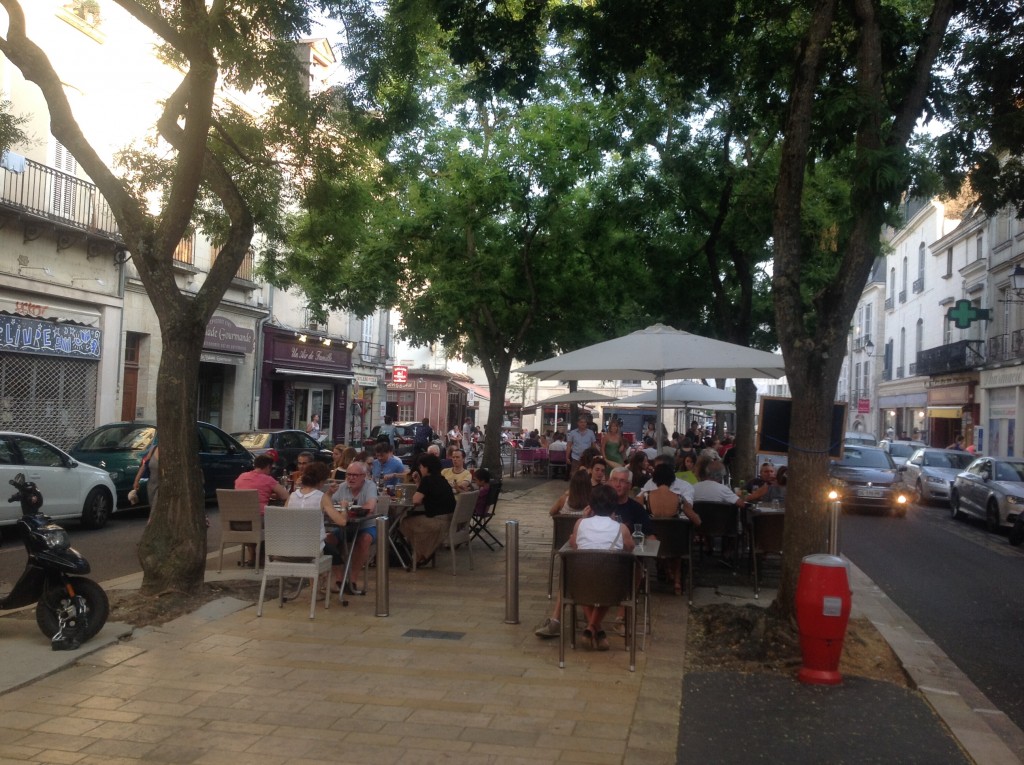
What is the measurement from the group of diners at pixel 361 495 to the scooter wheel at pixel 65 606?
1.97 metres

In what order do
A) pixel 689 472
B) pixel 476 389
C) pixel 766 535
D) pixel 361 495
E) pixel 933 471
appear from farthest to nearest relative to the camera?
pixel 476 389 → pixel 933 471 → pixel 689 472 → pixel 766 535 → pixel 361 495

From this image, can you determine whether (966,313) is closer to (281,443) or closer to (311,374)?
(311,374)

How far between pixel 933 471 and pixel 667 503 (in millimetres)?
17542

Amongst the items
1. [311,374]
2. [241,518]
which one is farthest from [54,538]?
[311,374]

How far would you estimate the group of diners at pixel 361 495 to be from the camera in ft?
29.0

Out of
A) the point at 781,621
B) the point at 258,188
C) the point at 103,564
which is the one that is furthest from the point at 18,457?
the point at 781,621

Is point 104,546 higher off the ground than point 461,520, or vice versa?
point 461,520

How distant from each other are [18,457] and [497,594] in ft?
23.9

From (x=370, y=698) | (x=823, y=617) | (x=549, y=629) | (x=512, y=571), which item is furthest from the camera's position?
(x=512, y=571)

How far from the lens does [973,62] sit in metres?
11.0

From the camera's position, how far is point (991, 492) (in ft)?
61.0

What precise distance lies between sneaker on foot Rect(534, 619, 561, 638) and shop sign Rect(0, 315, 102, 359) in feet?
52.0

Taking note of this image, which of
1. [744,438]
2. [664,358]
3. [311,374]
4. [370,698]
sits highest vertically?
[311,374]

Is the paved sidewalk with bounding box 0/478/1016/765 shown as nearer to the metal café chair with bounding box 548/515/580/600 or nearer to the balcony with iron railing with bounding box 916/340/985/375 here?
the metal café chair with bounding box 548/515/580/600
